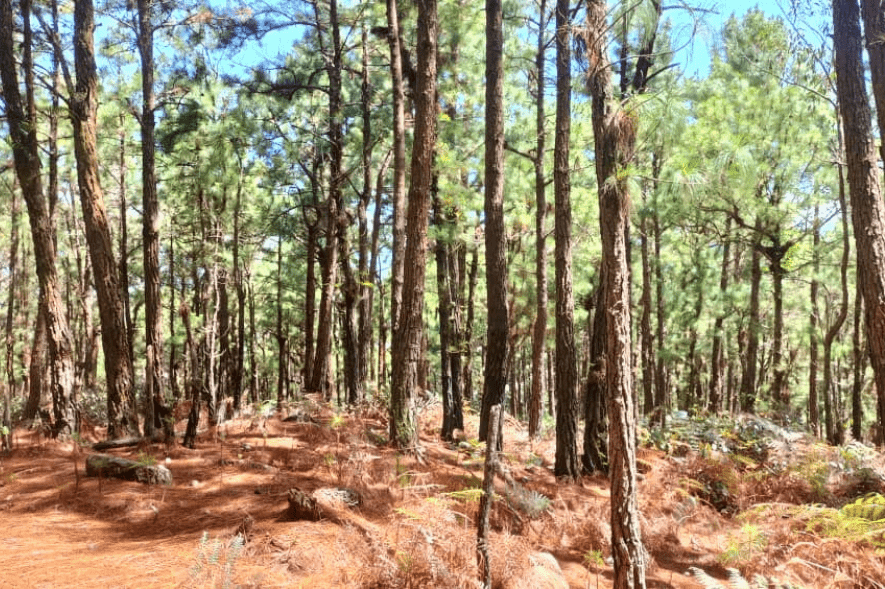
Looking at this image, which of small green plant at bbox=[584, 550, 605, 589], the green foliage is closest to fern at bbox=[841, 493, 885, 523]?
the green foliage

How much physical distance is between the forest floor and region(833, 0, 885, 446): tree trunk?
2136mm

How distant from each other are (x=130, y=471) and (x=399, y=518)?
3.51 meters

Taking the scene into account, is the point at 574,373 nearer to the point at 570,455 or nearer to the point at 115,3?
the point at 570,455

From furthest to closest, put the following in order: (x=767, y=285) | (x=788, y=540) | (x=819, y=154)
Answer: (x=767, y=285)
(x=819, y=154)
(x=788, y=540)

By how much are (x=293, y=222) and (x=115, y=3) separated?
6.66 m

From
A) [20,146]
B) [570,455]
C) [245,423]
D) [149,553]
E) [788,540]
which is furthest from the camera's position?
[245,423]

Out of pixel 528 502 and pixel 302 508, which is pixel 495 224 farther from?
pixel 302 508

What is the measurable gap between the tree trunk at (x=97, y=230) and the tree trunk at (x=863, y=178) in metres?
10.3

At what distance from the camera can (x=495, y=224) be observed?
856cm

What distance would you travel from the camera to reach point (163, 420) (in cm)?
841

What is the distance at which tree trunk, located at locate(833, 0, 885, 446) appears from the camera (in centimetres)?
660

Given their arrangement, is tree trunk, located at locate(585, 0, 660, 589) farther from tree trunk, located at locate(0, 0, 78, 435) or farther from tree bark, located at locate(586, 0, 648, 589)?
tree trunk, located at locate(0, 0, 78, 435)

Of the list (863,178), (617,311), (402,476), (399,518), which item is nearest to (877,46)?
(863,178)

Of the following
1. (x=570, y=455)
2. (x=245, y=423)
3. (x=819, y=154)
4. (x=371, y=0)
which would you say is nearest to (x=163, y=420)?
(x=245, y=423)
